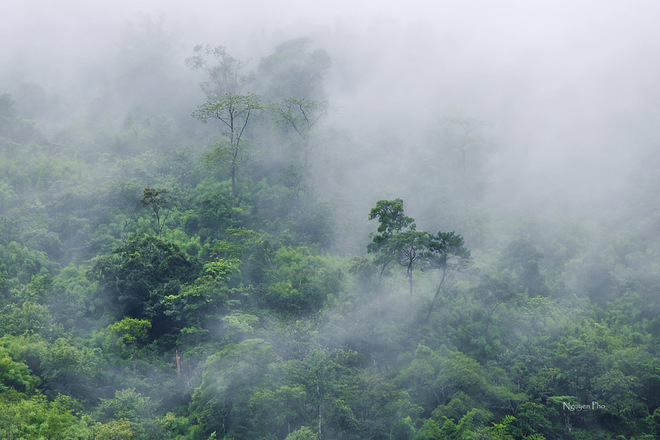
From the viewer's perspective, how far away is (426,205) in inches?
1513

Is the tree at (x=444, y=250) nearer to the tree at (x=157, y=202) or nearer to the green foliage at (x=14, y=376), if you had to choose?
the tree at (x=157, y=202)

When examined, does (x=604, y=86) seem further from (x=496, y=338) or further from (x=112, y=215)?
(x=112, y=215)

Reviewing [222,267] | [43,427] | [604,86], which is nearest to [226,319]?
[222,267]

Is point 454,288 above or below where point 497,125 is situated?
below

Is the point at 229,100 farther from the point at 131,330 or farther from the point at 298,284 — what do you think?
the point at 131,330

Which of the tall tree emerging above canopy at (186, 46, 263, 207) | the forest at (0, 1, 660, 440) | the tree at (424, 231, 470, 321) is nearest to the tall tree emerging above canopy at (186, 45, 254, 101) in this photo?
the tall tree emerging above canopy at (186, 46, 263, 207)

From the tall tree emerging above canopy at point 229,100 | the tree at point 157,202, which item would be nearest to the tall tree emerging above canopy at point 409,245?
the tree at point 157,202

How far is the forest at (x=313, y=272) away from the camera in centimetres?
2123

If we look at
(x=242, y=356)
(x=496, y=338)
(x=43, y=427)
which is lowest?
(x=43, y=427)

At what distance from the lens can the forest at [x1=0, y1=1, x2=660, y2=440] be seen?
2123 centimetres

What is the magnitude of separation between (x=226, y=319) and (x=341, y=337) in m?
5.63

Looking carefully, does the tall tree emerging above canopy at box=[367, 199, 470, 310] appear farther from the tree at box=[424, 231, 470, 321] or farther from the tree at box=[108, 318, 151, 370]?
the tree at box=[108, 318, 151, 370]

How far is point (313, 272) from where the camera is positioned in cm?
2845

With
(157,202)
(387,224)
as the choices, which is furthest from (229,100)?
(387,224)
